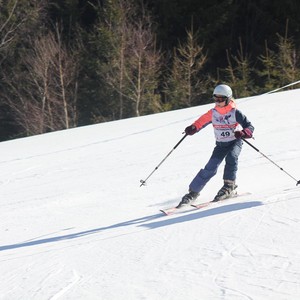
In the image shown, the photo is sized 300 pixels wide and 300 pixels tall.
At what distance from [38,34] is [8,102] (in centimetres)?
366

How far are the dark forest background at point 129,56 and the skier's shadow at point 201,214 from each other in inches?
670

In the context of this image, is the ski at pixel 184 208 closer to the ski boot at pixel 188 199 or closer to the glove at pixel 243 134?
the ski boot at pixel 188 199

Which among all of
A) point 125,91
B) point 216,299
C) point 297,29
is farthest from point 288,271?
point 297,29

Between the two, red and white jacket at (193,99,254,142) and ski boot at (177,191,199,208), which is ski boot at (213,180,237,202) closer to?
ski boot at (177,191,199,208)

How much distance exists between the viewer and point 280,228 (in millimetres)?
5000

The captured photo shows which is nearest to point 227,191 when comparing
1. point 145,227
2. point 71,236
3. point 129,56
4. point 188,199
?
point 188,199

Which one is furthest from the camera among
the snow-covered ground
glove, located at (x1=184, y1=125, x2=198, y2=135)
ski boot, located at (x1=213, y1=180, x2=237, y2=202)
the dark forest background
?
the dark forest background

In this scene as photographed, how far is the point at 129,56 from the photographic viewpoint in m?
25.3

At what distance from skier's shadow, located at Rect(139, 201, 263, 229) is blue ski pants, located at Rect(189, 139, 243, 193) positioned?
0.51 meters

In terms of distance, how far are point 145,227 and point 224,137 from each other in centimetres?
148

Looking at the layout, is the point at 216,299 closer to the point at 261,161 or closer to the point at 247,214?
the point at 247,214

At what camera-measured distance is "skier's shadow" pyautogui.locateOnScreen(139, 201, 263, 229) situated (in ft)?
19.2

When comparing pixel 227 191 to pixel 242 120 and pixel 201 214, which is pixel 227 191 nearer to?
pixel 201 214

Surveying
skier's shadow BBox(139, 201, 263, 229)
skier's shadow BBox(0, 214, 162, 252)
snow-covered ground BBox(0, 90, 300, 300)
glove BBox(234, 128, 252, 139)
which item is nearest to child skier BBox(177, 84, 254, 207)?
glove BBox(234, 128, 252, 139)
